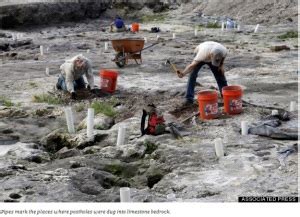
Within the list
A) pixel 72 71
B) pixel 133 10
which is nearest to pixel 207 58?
pixel 72 71

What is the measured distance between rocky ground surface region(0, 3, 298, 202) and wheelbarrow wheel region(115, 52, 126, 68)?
20 centimetres

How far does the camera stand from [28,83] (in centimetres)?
1448

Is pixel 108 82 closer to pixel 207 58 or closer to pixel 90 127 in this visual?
pixel 207 58

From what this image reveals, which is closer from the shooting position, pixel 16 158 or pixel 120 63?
pixel 16 158

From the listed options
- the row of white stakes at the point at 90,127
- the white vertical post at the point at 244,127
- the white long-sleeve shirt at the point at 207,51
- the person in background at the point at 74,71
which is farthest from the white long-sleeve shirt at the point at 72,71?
the white vertical post at the point at 244,127

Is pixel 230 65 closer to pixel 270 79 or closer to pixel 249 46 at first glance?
pixel 270 79

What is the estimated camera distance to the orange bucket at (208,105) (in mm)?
9406

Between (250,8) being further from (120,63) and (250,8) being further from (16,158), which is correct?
(16,158)

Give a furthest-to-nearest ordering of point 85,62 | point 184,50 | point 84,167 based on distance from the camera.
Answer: point 184,50 → point 85,62 → point 84,167

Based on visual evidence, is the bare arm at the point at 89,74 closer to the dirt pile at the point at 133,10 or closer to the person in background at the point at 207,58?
the person in background at the point at 207,58

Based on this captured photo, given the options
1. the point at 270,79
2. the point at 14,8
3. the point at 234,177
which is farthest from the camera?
the point at 14,8

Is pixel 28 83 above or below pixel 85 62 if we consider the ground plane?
below

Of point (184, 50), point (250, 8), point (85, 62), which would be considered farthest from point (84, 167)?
point (250, 8)

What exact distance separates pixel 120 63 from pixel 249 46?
6.25 meters
